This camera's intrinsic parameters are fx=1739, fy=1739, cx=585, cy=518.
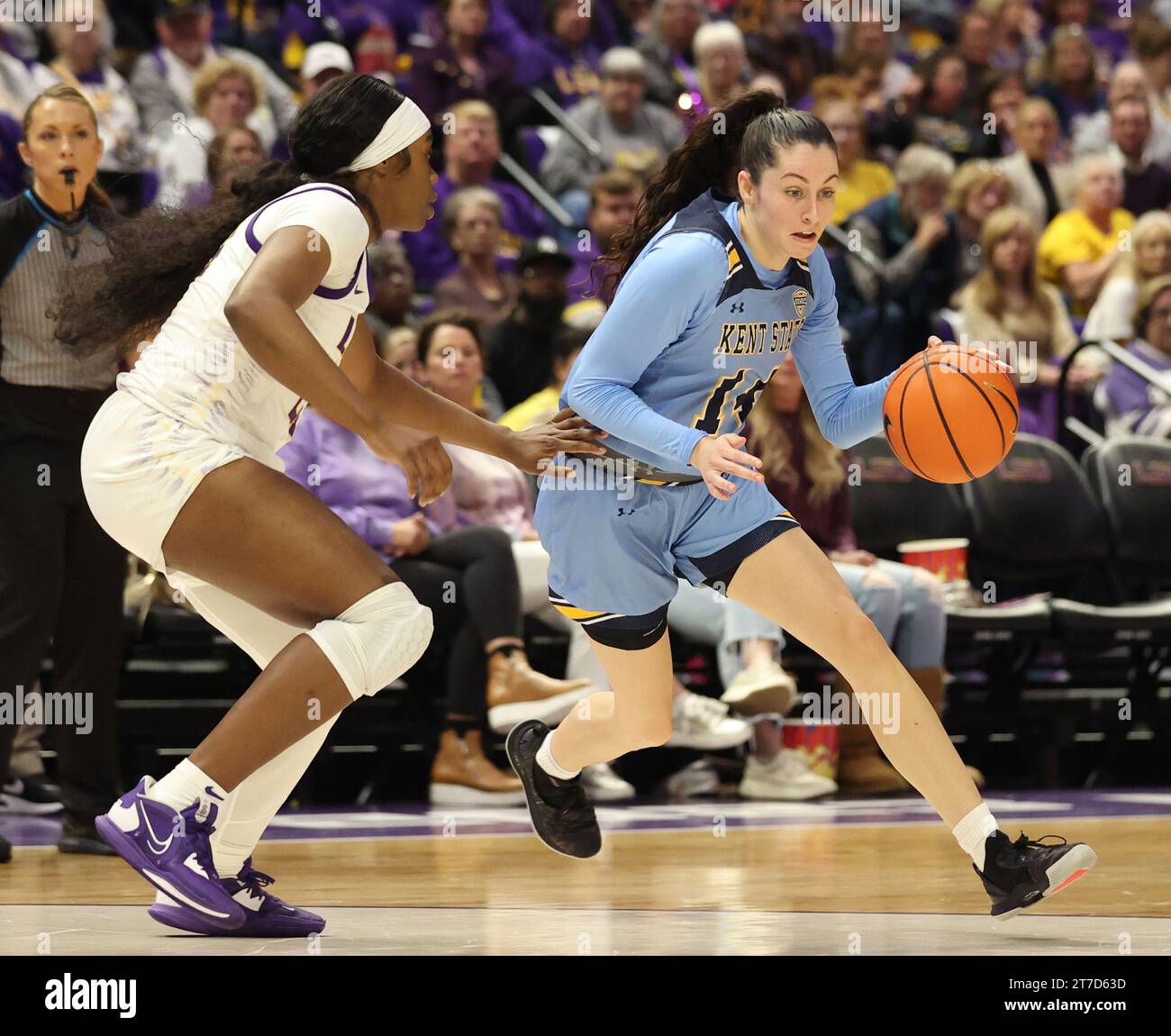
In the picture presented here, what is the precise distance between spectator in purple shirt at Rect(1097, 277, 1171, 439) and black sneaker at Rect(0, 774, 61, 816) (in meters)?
5.11

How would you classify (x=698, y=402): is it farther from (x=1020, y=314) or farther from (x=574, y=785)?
(x=1020, y=314)

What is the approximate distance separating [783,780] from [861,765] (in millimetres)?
416

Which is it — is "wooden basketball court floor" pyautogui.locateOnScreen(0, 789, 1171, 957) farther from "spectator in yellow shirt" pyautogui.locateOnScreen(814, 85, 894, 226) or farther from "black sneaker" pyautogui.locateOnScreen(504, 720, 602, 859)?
"spectator in yellow shirt" pyautogui.locateOnScreen(814, 85, 894, 226)

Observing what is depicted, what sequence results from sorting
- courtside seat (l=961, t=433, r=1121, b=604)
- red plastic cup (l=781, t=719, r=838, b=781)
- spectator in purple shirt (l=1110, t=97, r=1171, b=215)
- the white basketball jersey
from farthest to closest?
spectator in purple shirt (l=1110, t=97, r=1171, b=215) < courtside seat (l=961, t=433, r=1121, b=604) < red plastic cup (l=781, t=719, r=838, b=781) < the white basketball jersey

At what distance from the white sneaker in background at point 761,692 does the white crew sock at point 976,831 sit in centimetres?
242

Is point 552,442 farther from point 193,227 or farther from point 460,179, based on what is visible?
point 460,179

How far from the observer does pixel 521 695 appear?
6160mm

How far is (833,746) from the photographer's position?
6699 millimetres

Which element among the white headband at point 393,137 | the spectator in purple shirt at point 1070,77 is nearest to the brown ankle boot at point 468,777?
the white headband at point 393,137

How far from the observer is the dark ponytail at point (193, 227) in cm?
348

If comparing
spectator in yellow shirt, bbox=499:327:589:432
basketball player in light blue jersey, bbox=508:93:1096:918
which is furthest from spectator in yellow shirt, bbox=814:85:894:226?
basketball player in light blue jersey, bbox=508:93:1096:918

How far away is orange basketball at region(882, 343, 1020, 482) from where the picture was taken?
148 inches

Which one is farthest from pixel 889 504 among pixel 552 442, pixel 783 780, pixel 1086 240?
pixel 552 442

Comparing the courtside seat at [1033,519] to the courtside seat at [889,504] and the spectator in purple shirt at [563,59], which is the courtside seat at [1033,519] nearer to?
the courtside seat at [889,504]
